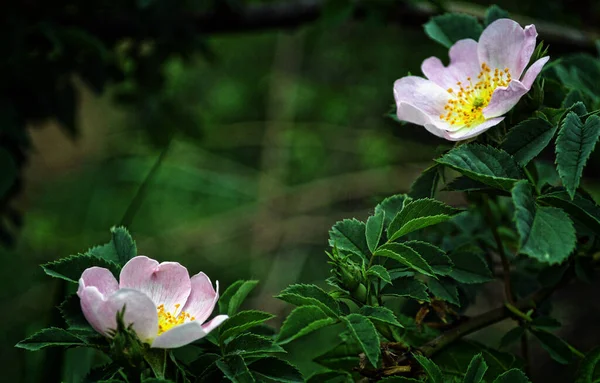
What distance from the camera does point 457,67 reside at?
776mm

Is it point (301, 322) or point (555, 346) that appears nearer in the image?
point (301, 322)

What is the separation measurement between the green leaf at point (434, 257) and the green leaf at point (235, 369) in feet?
0.62

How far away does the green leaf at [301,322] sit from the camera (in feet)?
1.77

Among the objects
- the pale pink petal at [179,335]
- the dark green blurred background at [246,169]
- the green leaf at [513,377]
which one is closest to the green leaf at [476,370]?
the green leaf at [513,377]

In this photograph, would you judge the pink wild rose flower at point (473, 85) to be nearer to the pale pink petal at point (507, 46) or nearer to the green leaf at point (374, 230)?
the pale pink petal at point (507, 46)

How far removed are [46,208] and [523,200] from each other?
2.50 m

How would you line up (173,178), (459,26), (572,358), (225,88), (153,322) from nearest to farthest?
1. (153,322)
2. (572,358)
3. (459,26)
4. (173,178)
5. (225,88)

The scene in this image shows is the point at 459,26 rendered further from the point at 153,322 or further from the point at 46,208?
the point at 46,208

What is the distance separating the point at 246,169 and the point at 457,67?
2098mm

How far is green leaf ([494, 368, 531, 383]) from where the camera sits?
56cm

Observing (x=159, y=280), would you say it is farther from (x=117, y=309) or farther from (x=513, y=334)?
(x=513, y=334)

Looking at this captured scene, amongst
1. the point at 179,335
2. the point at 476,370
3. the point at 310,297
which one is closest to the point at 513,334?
the point at 476,370

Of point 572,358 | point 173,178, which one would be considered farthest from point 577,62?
point 173,178

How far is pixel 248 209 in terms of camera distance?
2.56 meters
